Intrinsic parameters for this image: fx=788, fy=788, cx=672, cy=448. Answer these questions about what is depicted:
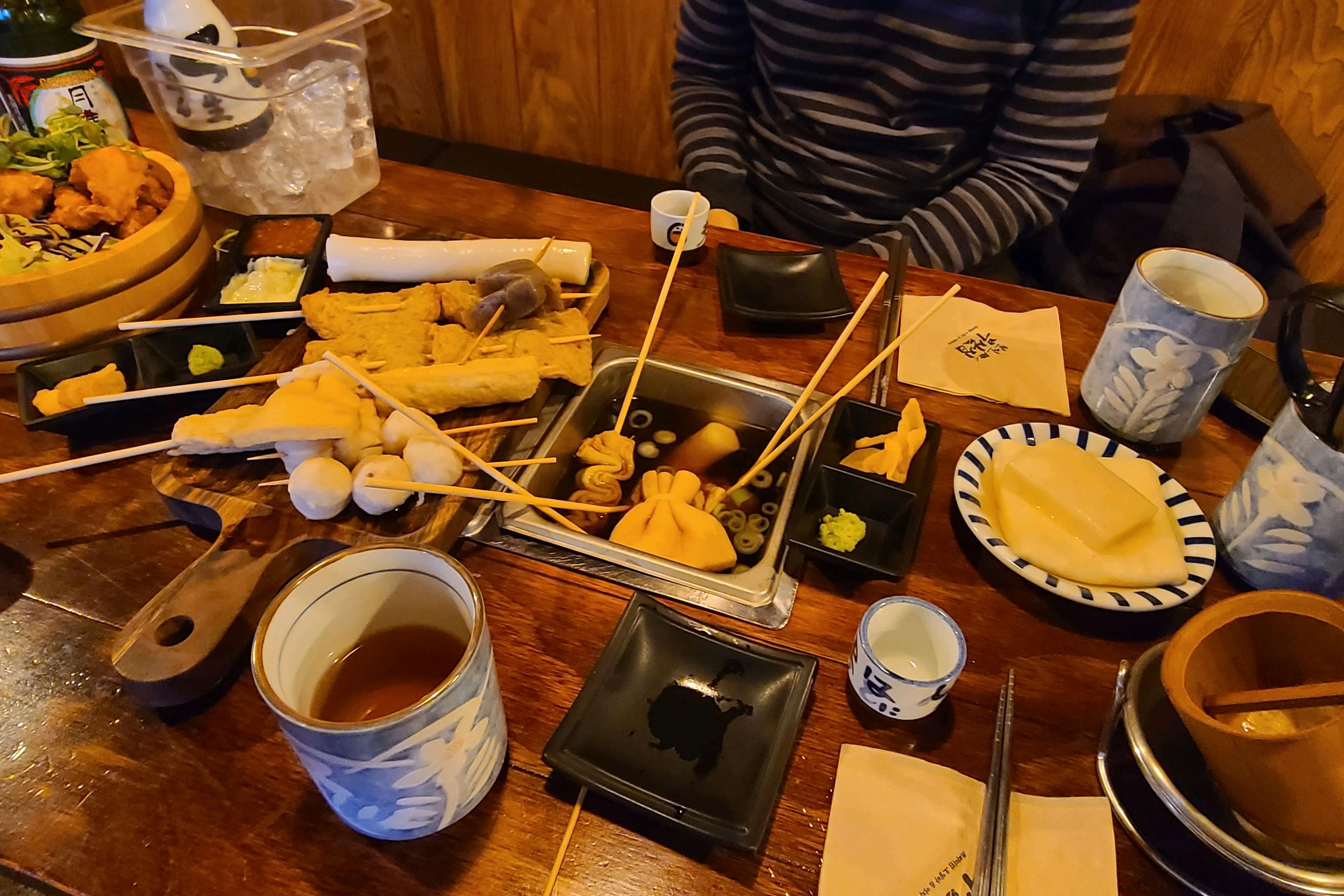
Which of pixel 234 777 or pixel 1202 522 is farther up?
pixel 1202 522

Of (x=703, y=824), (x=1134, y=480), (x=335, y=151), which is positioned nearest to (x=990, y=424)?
(x=1134, y=480)

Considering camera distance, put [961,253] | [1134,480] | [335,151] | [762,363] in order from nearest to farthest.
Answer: [1134,480], [762,363], [335,151], [961,253]

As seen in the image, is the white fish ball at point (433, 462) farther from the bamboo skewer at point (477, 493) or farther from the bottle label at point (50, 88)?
the bottle label at point (50, 88)

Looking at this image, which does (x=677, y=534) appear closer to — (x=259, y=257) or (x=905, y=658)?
(x=905, y=658)

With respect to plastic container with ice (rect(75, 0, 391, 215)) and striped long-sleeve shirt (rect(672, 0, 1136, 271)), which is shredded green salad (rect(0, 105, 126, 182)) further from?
striped long-sleeve shirt (rect(672, 0, 1136, 271))

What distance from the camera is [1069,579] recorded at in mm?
1047

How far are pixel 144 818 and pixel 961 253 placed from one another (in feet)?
6.86

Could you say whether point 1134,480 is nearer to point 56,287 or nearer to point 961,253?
point 961,253

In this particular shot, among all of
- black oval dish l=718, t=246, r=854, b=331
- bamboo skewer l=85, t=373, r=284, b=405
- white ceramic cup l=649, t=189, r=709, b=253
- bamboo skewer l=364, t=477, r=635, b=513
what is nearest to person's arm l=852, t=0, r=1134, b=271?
black oval dish l=718, t=246, r=854, b=331

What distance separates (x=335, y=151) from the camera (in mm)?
1803

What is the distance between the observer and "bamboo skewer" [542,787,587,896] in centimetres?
79

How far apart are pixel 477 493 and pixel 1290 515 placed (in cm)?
105

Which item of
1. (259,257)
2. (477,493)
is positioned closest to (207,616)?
(477,493)

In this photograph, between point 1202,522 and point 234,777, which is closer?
point 234,777
